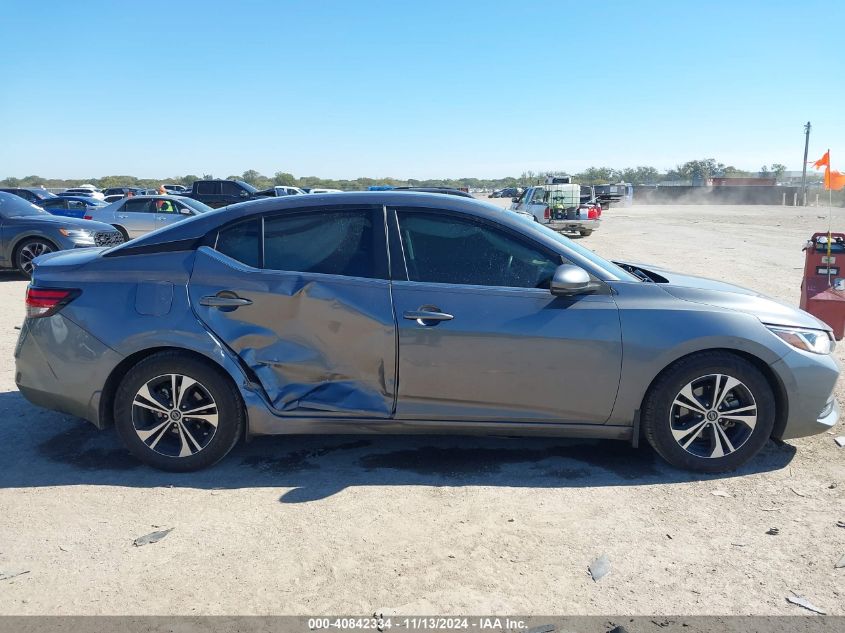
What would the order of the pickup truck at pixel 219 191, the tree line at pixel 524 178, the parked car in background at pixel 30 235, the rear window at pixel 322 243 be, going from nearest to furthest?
the rear window at pixel 322 243, the parked car in background at pixel 30 235, the pickup truck at pixel 219 191, the tree line at pixel 524 178

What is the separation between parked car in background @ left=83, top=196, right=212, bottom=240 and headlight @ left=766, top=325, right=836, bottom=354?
56.7 feet

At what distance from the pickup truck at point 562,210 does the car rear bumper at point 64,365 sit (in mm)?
20604

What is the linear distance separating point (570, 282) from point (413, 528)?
1642mm

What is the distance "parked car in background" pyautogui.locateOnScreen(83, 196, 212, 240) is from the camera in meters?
19.0

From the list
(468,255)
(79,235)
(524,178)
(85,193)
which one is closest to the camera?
(468,255)

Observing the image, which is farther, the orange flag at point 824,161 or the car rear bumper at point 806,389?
the orange flag at point 824,161

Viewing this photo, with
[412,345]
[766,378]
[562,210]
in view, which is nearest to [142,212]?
[562,210]

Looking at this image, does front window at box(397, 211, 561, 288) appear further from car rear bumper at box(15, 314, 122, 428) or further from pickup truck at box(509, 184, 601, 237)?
pickup truck at box(509, 184, 601, 237)

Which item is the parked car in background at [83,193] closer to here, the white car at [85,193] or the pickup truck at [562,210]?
the white car at [85,193]

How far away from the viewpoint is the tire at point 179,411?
4.14 metres

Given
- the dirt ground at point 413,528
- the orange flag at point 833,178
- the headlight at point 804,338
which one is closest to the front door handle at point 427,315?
the dirt ground at point 413,528

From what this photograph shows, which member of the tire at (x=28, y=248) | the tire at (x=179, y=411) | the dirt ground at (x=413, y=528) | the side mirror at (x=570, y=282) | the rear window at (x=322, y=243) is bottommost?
the dirt ground at (x=413, y=528)

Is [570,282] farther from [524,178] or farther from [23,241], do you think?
[524,178]

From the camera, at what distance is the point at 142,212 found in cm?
1925
